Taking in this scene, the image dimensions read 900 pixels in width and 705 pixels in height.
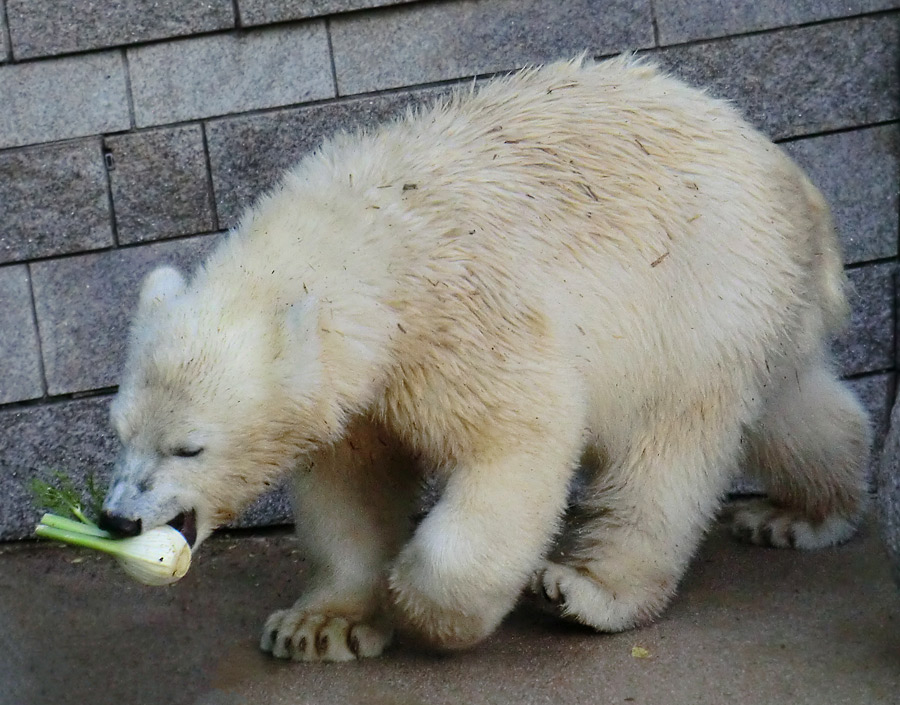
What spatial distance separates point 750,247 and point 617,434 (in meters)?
0.64

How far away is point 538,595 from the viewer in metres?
3.38

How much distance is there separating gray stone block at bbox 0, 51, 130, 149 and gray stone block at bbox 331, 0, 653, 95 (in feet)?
2.62

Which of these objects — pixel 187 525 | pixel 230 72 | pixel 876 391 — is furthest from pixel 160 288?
pixel 876 391

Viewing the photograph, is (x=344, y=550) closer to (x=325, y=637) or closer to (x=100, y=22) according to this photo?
(x=325, y=637)

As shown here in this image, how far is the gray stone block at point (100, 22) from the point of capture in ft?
14.0

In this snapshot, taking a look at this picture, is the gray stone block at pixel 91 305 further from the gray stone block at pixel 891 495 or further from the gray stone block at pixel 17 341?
the gray stone block at pixel 891 495

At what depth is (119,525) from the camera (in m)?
2.78

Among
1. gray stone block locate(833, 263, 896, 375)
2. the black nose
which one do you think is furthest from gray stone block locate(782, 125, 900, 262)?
the black nose

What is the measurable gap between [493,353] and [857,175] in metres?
2.05

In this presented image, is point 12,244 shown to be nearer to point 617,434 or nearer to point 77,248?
point 77,248

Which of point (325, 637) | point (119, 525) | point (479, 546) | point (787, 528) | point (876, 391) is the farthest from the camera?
point (876, 391)

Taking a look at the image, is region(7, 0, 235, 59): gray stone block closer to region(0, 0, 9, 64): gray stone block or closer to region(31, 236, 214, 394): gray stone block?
region(0, 0, 9, 64): gray stone block

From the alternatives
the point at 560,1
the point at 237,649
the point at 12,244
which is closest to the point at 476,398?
the point at 237,649

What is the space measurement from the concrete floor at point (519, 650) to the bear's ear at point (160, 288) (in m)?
1.05
